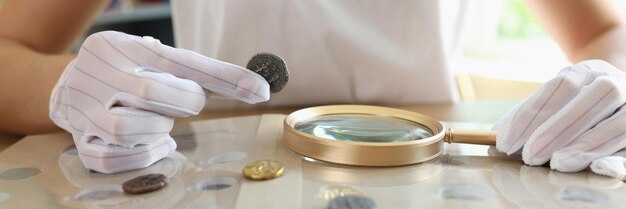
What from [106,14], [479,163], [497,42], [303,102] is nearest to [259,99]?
[479,163]

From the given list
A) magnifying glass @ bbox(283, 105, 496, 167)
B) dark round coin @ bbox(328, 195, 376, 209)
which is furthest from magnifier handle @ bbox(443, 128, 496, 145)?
dark round coin @ bbox(328, 195, 376, 209)

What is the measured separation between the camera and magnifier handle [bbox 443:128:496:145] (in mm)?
605

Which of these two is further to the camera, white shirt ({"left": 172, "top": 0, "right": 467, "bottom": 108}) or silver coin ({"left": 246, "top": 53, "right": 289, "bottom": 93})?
white shirt ({"left": 172, "top": 0, "right": 467, "bottom": 108})

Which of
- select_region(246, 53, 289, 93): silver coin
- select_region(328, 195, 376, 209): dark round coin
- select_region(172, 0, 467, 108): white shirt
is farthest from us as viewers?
select_region(172, 0, 467, 108): white shirt

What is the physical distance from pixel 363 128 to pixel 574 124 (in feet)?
0.61

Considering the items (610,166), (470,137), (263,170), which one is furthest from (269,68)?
(610,166)

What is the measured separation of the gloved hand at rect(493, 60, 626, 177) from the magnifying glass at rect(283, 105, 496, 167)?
1.6 inches

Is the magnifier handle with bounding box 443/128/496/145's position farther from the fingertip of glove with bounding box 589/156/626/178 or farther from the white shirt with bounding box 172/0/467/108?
the white shirt with bounding box 172/0/467/108

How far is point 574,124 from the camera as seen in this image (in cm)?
56

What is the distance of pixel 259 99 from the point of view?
57 cm

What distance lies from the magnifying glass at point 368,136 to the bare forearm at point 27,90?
0.30 meters

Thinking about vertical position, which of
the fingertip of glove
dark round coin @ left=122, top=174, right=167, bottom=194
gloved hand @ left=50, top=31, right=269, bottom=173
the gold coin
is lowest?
the fingertip of glove

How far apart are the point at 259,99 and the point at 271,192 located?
0.10 meters

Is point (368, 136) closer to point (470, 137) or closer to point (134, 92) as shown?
point (470, 137)
